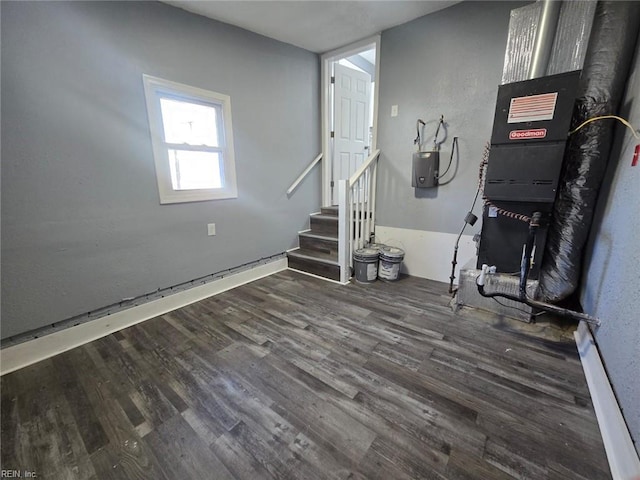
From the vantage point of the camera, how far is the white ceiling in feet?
7.46

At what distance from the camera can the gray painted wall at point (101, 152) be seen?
163 centimetres

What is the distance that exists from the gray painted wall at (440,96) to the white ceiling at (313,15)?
0.22 metres

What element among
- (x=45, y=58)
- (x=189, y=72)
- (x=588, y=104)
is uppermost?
(x=189, y=72)

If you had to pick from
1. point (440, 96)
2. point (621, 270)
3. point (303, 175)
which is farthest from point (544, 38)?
point (303, 175)

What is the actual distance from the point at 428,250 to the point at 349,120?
2224 millimetres

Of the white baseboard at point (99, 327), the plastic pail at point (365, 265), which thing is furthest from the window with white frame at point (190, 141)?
the plastic pail at point (365, 265)

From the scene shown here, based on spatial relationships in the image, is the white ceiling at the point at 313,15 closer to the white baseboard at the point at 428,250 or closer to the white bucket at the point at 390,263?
the white baseboard at the point at 428,250

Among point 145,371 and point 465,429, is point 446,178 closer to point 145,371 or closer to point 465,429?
point 465,429

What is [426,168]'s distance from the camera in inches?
107

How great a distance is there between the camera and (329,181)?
12.4 feet

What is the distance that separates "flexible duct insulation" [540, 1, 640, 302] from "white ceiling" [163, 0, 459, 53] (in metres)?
1.33

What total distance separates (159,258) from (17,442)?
1.37 meters

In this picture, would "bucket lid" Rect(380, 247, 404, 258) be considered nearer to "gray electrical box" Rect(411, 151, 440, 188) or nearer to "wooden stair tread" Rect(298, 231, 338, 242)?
"wooden stair tread" Rect(298, 231, 338, 242)

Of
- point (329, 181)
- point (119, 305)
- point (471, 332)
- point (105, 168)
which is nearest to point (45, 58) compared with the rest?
point (105, 168)
